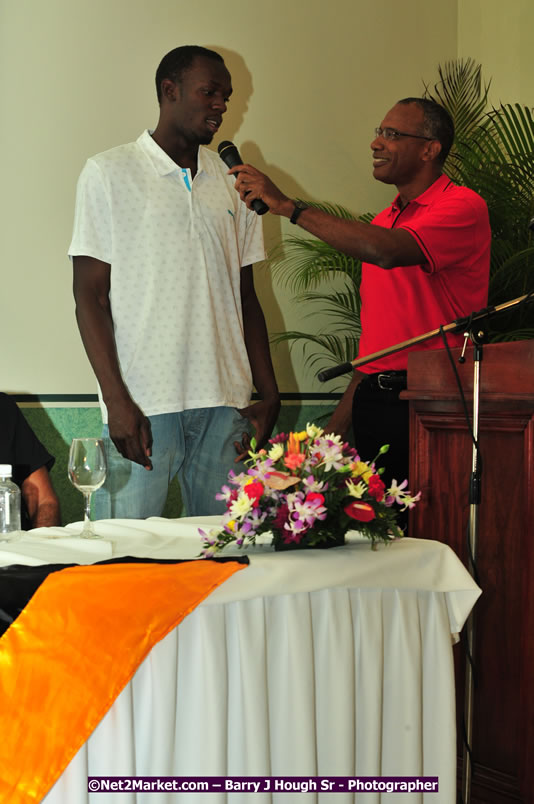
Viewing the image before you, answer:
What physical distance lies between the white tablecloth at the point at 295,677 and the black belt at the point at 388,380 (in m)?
0.93

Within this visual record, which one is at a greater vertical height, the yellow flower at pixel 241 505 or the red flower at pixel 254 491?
the red flower at pixel 254 491

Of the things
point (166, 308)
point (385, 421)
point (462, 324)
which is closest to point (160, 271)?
point (166, 308)

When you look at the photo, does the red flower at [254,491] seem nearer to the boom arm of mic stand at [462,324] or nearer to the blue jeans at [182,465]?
the boom arm of mic stand at [462,324]

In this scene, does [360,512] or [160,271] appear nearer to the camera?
[360,512]

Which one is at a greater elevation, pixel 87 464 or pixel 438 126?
pixel 438 126

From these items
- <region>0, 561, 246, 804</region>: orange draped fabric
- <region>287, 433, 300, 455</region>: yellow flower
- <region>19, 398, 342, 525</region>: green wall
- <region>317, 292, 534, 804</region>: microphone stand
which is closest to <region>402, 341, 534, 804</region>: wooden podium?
<region>317, 292, 534, 804</region>: microphone stand

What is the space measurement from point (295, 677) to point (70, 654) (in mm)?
392

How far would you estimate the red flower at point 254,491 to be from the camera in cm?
155

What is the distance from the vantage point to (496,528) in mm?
2029

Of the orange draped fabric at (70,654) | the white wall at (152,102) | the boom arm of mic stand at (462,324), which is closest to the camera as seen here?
the orange draped fabric at (70,654)

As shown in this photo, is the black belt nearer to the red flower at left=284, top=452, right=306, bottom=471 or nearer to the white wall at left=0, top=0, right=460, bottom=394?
the red flower at left=284, top=452, right=306, bottom=471

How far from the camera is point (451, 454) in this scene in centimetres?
215

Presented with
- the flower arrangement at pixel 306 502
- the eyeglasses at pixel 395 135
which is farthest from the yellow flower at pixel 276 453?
the eyeglasses at pixel 395 135

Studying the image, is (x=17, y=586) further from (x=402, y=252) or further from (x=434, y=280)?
(x=434, y=280)
